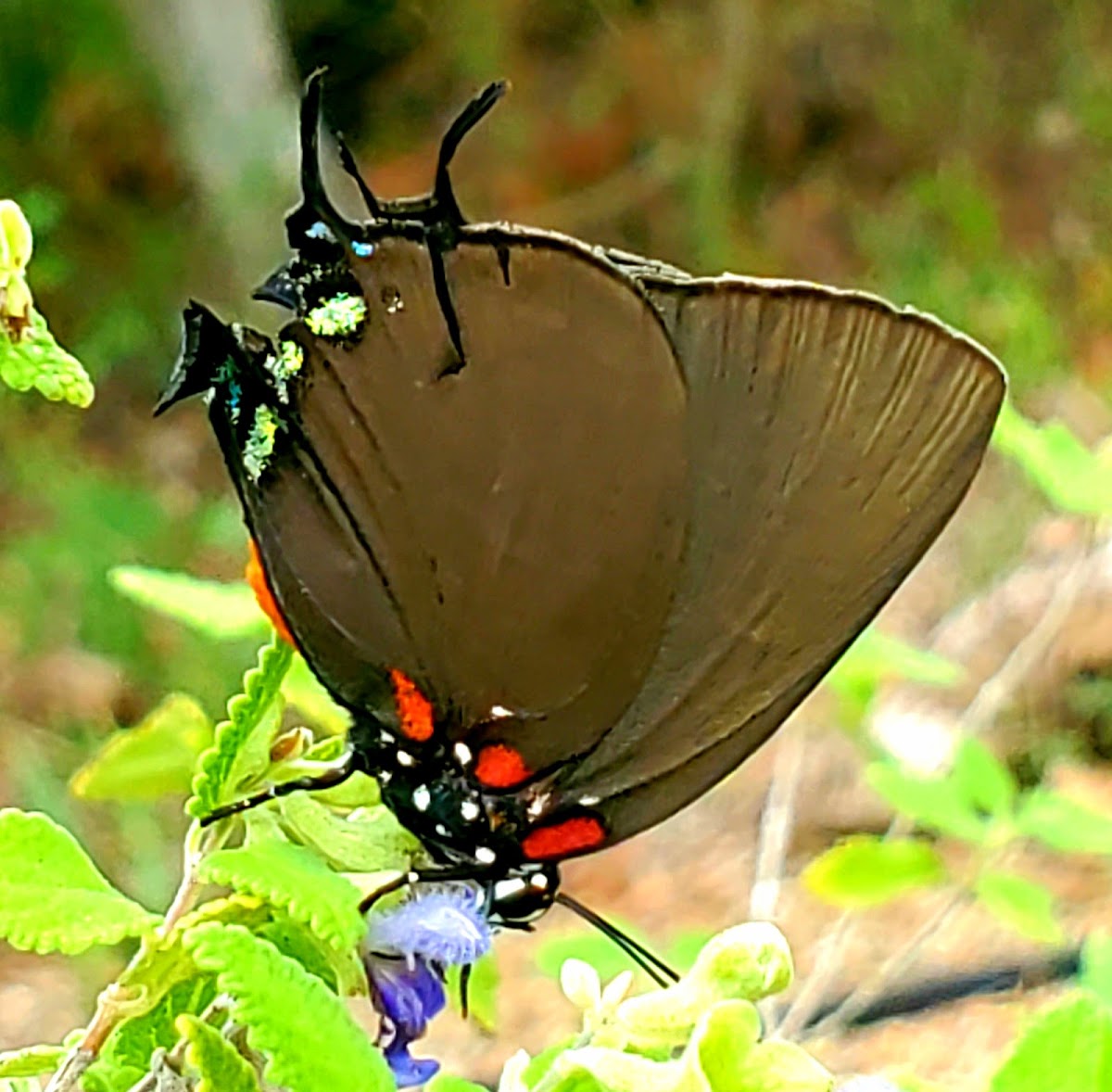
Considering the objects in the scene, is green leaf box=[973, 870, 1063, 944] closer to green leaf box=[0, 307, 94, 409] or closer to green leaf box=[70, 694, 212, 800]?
green leaf box=[70, 694, 212, 800]

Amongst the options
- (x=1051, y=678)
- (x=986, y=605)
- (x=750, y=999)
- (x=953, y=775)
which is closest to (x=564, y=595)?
(x=750, y=999)

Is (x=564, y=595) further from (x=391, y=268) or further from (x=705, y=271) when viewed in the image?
(x=705, y=271)

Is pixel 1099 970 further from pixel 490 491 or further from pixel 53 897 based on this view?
pixel 53 897

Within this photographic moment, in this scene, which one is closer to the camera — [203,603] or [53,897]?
[53,897]

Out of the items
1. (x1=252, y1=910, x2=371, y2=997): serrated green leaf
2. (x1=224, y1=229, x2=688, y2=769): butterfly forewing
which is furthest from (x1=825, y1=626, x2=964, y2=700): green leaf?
(x1=252, y1=910, x2=371, y2=997): serrated green leaf

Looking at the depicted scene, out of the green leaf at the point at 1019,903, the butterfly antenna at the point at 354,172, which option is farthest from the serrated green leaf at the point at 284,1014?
the green leaf at the point at 1019,903

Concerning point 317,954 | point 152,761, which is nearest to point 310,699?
point 152,761
